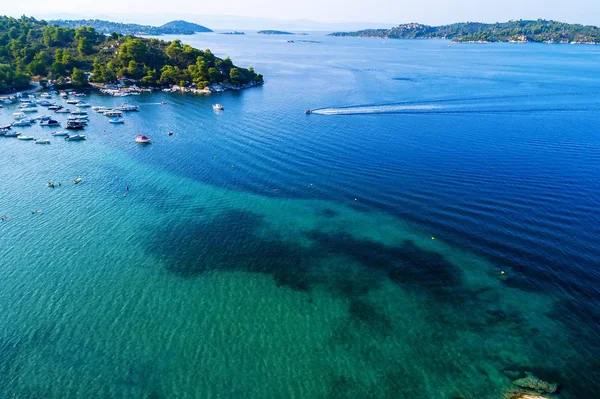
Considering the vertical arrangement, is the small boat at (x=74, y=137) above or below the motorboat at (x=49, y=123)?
below

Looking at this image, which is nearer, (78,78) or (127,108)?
(127,108)

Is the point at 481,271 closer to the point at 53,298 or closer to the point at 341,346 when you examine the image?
the point at 341,346

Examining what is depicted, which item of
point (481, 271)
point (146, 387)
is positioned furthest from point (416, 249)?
point (146, 387)

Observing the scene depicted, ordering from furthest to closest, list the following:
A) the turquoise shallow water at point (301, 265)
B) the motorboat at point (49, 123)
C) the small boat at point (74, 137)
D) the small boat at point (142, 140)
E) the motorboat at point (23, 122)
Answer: the motorboat at point (49, 123) → the motorboat at point (23, 122) → the small boat at point (74, 137) → the small boat at point (142, 140) → the turquoise shallow water at point (301, 265)

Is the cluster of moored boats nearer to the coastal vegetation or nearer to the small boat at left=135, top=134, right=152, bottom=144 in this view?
the small boat at left=135, top=134, right=152, bottom=144

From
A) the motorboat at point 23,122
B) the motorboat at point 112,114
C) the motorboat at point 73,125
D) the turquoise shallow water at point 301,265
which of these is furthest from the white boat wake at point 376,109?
the motorboat at point 23,122

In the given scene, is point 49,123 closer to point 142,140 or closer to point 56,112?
point 56,112

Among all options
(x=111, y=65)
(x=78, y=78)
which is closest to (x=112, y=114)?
(x=78, y=78)

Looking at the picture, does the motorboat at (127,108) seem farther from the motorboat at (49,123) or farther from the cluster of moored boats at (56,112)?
the motorboat at (49,123)
